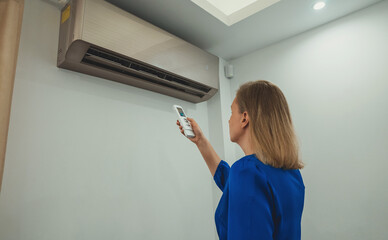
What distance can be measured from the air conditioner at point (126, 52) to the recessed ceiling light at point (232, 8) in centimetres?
28

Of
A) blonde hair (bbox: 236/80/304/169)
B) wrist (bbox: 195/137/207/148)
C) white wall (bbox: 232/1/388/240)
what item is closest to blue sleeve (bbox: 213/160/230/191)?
wrist (bbox: 195/137/207/148)

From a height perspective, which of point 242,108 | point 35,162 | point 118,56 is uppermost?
point 118,56

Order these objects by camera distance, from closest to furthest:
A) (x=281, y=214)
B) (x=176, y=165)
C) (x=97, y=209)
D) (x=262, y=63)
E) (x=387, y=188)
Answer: (x=281, y=214) < (x=97, y=209) < (x=387, y=188) < (x=176, y=165) < (x=262, y=63)

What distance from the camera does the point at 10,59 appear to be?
1053 millimetres

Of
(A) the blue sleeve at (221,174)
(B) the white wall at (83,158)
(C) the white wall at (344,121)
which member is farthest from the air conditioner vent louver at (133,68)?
(C) the white wall at (344,121)

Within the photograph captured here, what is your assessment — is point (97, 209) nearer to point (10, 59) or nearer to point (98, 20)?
point (10, 59)

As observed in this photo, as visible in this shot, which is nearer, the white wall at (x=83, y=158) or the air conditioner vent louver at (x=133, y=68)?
the white wall at (x=83, y=158)

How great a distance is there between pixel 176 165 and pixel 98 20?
1.08 m

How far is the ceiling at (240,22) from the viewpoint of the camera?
1574mm

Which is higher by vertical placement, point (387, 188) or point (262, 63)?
point (262, 63)

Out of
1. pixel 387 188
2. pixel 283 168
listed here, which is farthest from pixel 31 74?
pixel 387 188

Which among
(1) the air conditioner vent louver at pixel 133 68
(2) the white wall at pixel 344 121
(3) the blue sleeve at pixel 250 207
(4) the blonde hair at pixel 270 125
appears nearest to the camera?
(3) the blue sleeve at pixel 250 207

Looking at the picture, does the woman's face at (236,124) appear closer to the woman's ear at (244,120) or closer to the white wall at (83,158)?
the woman's ear at (244,120)

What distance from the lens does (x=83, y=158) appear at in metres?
1.34
